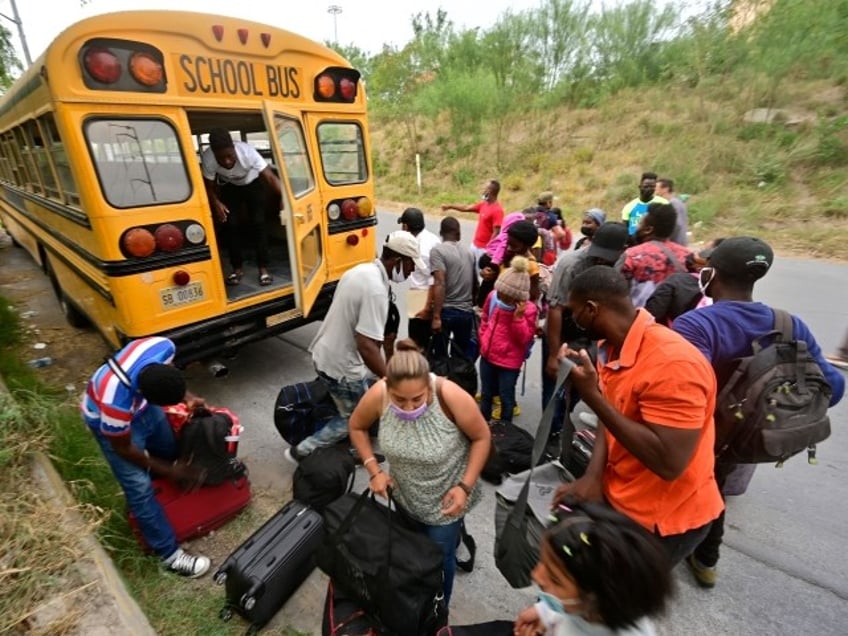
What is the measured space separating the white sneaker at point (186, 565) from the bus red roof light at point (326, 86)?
359cm

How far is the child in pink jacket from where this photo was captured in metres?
2.90

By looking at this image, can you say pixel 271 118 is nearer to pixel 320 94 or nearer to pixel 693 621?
pixel 320 94

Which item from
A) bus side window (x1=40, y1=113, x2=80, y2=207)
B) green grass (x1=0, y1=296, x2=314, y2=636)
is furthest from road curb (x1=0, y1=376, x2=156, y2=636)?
bus side window (x1=40, y1=113, x2=80, y2=207)

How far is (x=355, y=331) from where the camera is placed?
8.98 ft

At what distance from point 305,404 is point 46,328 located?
14.6 ft

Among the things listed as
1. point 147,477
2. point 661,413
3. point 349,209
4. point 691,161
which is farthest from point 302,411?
point 691,161

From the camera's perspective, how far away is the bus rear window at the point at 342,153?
13.6 feet

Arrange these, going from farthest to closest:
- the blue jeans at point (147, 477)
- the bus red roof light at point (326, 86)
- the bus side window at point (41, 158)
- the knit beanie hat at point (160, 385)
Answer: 1. the bus red roof light at point (326, 86)
2. the bus side window at point (41, 158)
3. the blue jeans at point (147, 477)
4. the knit beanie hat at point (160, 385)

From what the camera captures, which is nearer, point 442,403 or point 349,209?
point 442,403

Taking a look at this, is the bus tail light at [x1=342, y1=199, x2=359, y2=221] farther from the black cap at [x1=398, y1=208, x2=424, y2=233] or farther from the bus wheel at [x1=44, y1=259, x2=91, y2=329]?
the bus wheel at [x1=44, y1=259, x2=91, y2=329]

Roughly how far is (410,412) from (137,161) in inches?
108

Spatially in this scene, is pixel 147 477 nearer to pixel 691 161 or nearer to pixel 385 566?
pixel 385 566

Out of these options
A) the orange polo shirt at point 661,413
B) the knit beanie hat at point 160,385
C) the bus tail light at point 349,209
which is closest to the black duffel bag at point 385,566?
the orange polo shirt at point 661,413

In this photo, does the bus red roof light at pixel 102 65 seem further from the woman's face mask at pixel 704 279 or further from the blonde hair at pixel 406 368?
the woman's face mask at pixel 704 279
